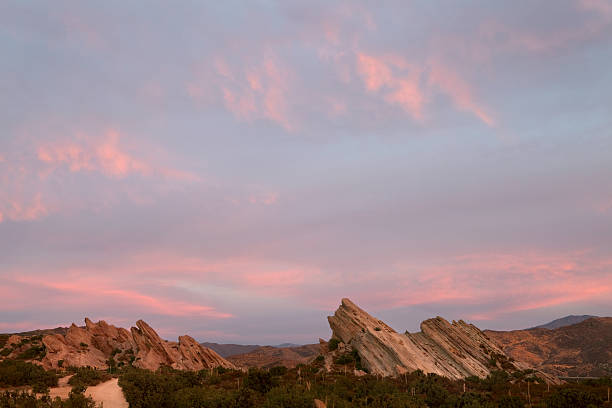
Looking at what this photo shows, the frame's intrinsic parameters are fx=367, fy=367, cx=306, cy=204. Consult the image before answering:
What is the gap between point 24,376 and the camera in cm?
3284

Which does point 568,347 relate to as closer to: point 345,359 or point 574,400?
point 345,359

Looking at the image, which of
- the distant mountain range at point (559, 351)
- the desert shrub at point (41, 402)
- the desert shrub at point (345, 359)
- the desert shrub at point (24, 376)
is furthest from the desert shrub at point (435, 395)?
the distant mountain range at point (559, 351)

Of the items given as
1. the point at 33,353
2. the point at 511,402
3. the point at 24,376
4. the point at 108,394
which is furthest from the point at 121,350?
the point at 511,402

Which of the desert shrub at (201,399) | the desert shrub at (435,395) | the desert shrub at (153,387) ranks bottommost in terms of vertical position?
the desert shrub at (153,387)

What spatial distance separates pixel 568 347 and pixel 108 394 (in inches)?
5293

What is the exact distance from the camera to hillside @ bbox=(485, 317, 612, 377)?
8769cm

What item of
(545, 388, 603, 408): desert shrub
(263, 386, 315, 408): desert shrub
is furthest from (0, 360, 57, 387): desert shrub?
(545, 388, 603, 408): desert shrub

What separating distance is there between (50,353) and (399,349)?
42.0 metres

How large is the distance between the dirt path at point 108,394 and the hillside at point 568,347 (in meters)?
83.3

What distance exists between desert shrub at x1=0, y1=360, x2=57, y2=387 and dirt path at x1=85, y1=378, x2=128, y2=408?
3.81 metres

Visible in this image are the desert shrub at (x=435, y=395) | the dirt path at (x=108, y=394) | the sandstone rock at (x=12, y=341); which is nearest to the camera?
the desert shrub at (x=435, y=395)

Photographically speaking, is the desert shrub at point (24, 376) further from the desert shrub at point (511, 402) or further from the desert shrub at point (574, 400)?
the desert shrub at point (574, 400)

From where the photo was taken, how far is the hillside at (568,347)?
288ft

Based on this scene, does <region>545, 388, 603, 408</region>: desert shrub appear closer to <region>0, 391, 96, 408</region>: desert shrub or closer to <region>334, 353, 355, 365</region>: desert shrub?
<region>334, 353, 355, 365</region>: desert shrub
